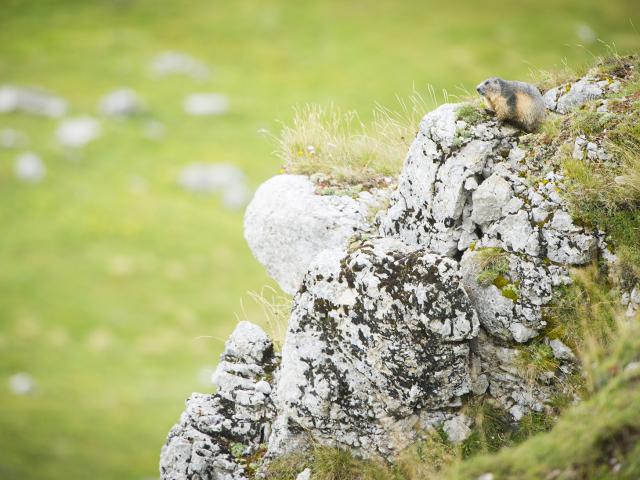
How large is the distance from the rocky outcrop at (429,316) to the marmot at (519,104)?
23 centimetres

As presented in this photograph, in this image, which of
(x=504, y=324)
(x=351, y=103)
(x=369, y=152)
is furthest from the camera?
(x=351, y=103)

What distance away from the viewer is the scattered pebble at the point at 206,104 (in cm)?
7988

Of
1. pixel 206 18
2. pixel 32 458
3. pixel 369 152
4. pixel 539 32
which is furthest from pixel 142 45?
pixel 369 152

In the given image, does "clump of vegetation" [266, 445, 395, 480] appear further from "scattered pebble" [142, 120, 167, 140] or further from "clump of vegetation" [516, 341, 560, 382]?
"scattered pebble" [142, 120, 167, 140]

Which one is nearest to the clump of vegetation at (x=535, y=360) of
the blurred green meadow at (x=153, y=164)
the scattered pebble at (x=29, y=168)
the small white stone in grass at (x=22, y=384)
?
the blurred green meadow at (x=153, y=164)

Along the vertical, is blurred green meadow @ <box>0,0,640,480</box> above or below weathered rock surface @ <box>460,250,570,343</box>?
above

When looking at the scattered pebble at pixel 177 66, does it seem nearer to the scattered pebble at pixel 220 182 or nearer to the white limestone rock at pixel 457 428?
the scattered pebble at pixel 220 182

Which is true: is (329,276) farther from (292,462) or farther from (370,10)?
(370,10)

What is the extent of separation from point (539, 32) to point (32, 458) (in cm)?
9207

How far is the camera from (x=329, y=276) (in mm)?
8188

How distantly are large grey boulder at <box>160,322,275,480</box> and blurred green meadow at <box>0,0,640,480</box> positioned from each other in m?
0.97

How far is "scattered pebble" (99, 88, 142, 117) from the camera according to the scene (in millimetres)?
75312

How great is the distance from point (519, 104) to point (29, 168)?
222ft

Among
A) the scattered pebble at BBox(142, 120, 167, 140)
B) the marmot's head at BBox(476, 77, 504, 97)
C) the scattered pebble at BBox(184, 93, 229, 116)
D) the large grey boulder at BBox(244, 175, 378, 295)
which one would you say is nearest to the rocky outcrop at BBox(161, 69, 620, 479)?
the marmot's head at BBox(476, 77, 504, 97)
